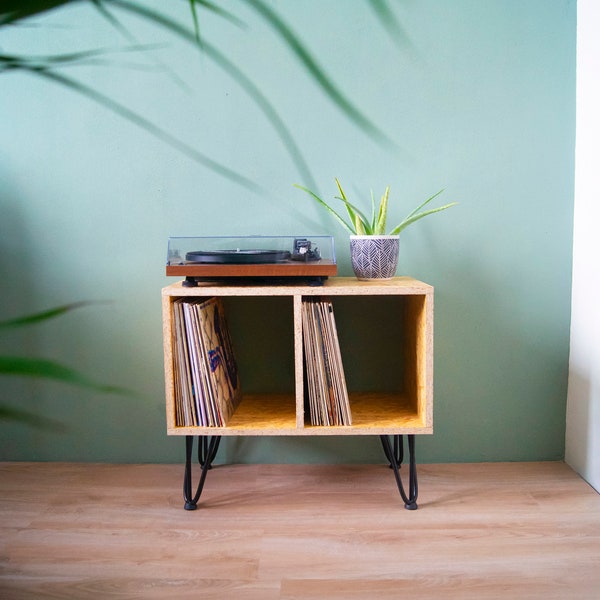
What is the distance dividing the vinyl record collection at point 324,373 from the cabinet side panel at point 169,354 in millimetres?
355

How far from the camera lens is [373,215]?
175 centimetres

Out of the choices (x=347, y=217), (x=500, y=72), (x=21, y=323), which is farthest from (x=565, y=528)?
(x=21, y=323)

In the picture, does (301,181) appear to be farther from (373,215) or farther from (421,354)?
(421,354)

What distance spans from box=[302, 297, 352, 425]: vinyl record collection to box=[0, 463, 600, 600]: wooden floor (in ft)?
0.91

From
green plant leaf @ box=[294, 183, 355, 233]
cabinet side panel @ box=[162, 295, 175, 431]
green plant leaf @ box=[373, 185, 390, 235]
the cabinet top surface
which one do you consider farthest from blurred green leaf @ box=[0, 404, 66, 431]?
green plant leaf @ box=[373, 185, 390, 235]

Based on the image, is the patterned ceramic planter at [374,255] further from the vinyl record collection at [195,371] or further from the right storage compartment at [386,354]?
the vinyl record collection at [195,371]

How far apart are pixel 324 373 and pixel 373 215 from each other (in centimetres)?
51

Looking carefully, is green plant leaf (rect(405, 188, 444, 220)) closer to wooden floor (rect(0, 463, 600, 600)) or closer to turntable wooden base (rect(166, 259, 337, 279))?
turntable wooden base (rect(166, 259, 337, 279))

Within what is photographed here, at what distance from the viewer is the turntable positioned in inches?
60.1

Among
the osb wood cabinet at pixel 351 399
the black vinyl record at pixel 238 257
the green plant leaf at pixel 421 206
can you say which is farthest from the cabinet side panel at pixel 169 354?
the green plant leaf at pixel 421 206

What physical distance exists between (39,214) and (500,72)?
1548 mm

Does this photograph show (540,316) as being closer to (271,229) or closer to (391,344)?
(391,344)

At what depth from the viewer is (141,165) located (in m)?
1.88

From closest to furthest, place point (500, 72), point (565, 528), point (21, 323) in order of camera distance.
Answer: point (565, 528) < point (500, 72) < point (21, 323)
